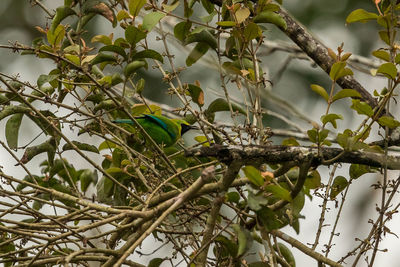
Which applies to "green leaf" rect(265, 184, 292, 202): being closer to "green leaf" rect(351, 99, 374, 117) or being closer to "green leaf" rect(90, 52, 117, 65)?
"green leaf" rect(351, 99, 374, 117)

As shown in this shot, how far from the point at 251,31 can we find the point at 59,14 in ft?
2.65

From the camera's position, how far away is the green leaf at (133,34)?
246cm

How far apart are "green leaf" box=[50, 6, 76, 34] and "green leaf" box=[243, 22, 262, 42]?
0.76 meters

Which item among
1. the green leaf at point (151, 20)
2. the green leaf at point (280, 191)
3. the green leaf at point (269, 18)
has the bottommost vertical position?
the green leaf at point (280, 191)

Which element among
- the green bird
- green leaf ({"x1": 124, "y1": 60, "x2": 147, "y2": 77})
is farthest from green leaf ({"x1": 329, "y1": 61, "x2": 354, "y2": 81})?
the green bird

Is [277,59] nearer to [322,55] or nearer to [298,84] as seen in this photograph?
[298,84]

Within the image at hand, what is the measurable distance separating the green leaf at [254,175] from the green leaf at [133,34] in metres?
0.88

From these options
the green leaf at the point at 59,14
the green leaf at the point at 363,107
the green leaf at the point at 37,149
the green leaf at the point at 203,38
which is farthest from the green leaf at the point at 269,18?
the green leaf at the point at 37,149

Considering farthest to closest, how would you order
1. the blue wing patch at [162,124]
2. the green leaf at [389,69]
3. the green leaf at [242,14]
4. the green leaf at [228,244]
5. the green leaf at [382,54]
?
the blue wing patch at [162,124] → the green leaf at [242,14] → the green leaf at [228,244] → the green leaf at [382,54] → the green leaf at [389,69]

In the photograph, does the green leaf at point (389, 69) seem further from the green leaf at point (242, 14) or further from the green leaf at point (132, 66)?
the green leaf at point (132, 66)

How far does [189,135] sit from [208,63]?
504 mm

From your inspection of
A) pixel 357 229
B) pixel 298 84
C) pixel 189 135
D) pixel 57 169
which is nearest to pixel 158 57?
pixel 57 169

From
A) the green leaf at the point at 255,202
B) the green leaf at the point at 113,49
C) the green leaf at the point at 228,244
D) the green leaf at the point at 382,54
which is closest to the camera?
the green leaf at the point at 255,202

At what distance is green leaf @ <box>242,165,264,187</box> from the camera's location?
1.84 m
